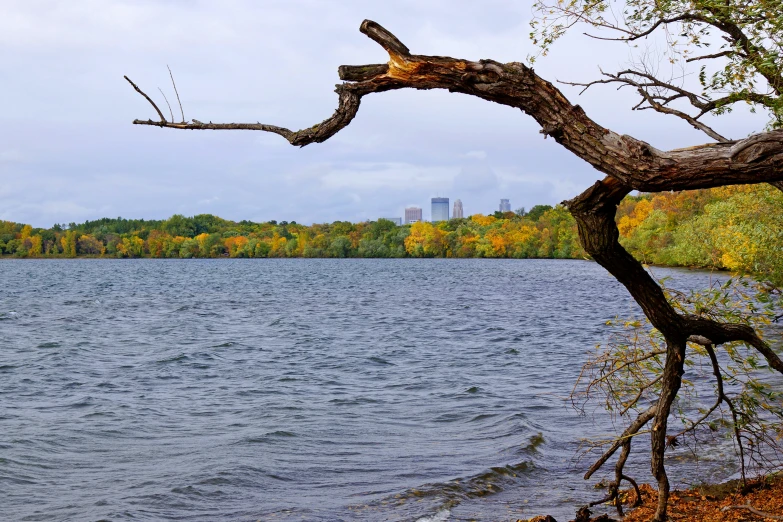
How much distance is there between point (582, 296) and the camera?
195 ft

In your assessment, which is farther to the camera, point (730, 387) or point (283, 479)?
point (730, 387)

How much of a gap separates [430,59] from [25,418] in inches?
614

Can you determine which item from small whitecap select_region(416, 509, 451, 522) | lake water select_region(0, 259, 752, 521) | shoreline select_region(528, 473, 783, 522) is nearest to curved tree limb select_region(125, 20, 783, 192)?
shoreline select_region(528, 473, 783, 522)

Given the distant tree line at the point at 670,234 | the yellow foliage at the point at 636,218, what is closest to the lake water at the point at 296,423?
the distant tree line at the point at 670,234

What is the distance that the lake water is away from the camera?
11062mm

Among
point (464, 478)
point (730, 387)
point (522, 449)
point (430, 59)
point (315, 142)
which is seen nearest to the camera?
point (430, 59)

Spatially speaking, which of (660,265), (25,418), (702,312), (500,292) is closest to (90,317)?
(25,418)

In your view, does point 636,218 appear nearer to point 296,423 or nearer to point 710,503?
point 296,423

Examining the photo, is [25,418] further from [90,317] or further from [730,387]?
[90,317]

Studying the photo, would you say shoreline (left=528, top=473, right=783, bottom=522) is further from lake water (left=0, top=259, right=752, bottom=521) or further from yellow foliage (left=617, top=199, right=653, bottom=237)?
yellow foliage (left=617, top=199, right=653, bottom=237)

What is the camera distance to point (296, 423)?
53.1 ft

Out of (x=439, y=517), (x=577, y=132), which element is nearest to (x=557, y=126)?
(x=577, y=132)

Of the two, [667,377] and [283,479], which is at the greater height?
[667,377]

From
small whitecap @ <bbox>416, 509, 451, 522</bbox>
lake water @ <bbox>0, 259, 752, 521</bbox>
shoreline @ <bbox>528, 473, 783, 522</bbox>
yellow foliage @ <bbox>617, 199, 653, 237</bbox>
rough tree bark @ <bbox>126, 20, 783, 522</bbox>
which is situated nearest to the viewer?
rough tree bark @ <bbox>126, 20, 783, 522</bbox>
